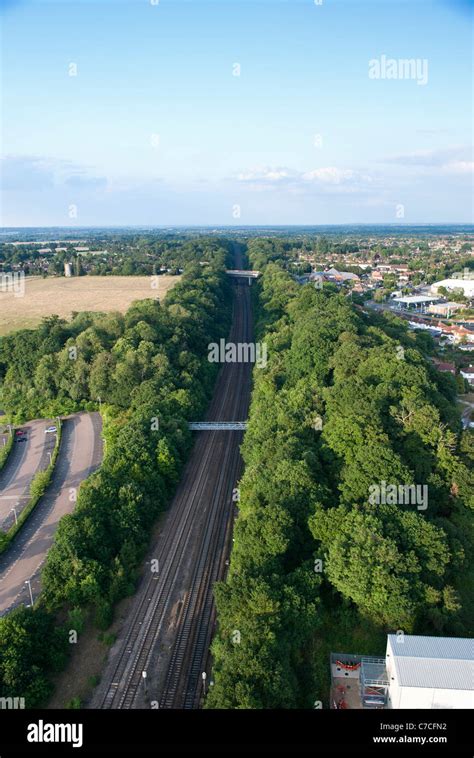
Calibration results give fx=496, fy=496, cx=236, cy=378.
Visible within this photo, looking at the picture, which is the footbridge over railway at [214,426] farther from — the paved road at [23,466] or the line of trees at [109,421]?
the paved road at [23,466]

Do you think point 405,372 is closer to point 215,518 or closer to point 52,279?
point 215,518

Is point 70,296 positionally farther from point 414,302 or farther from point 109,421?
point 414,302

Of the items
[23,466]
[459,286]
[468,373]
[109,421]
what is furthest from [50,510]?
[459,286]

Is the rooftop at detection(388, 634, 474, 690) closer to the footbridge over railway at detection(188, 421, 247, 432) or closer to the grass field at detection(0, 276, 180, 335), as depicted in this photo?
the footbridge over railway at detection(188, 421, 247, 432)

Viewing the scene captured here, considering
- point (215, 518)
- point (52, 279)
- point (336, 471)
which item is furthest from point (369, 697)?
point (52, 279)

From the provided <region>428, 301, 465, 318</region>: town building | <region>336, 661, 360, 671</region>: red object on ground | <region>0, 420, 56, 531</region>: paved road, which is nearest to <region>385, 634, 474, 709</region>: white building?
<region>336, 661, 360, 671</region>: red object on ground

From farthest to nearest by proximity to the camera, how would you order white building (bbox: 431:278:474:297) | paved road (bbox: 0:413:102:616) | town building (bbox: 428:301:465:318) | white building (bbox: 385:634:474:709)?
white building (bbox: 431:278:474:297), town building (bbox: 428:301:465:318), paved road (bbox: 0:413:102:616), white building (bbox: 385:634:474:709)
